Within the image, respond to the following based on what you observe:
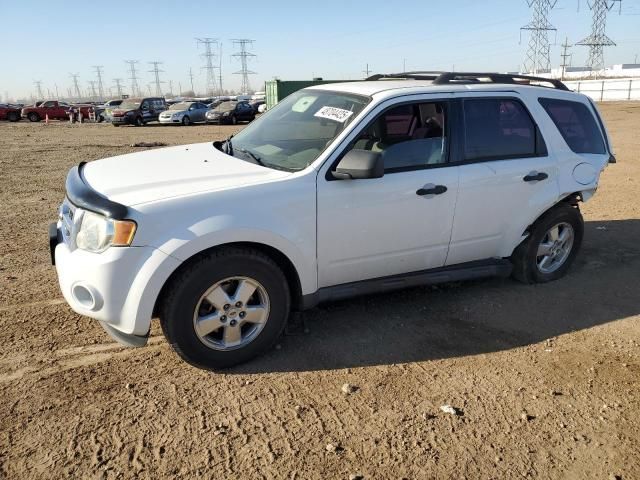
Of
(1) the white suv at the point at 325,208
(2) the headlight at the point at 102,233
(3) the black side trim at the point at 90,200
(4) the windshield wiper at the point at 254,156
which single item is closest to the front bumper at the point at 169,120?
(1) the white suv at the point at 325,208

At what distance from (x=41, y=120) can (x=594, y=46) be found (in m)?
87.0

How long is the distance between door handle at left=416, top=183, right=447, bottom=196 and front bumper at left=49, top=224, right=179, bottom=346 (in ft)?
6.01

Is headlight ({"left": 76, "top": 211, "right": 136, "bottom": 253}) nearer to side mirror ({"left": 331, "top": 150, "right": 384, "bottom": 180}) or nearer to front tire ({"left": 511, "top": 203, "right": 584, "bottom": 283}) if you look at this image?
side mirror ({"left": 331, "top": 150, "right": 384, "bottom": 180})

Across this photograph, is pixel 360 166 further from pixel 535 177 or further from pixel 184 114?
pixel 184 114

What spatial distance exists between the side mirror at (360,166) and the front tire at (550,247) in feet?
6.71

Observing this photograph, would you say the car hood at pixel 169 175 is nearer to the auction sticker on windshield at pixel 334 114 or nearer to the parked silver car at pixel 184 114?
the auction sticker on windshield at pixel 334 114

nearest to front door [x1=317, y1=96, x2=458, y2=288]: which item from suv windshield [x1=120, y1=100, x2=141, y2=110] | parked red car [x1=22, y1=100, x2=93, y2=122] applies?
suv windshield [x1=120, y1=100, x2=141, y2=110]

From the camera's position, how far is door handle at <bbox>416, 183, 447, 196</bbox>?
3887 millimetres

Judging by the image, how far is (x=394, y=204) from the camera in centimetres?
380

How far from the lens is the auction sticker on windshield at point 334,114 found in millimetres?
3867

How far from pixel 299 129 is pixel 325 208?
0.92 m

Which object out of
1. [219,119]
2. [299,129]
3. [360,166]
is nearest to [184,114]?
[219,119]

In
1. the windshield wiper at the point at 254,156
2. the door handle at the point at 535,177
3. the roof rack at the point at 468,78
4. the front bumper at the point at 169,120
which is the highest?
the roof rack at the point at 468,78

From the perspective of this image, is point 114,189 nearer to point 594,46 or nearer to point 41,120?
point 41,120
